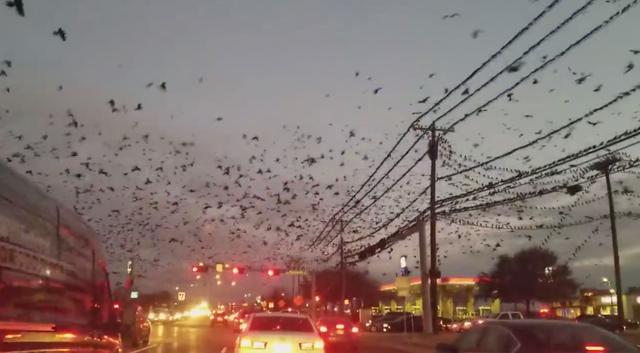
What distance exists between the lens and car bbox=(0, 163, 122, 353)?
26.9ft

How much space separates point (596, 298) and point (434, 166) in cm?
6727

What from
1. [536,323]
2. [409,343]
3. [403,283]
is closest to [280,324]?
[536,323]

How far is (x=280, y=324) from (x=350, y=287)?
9460cm

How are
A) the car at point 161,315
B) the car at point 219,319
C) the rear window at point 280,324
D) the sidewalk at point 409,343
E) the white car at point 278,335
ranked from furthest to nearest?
the car at point 161,315 < the car at point 219,319 < the sidewalk at point 409,343 < the rear window at point 280,324 < the white car at point 278,335

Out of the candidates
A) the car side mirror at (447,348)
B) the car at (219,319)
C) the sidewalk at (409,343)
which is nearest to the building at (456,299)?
the car at (219,319)

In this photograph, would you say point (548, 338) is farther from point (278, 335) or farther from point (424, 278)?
point (424, 278)

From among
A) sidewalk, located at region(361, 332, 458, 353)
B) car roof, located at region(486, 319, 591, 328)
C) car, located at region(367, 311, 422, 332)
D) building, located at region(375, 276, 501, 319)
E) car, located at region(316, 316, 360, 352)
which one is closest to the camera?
car roof, located at region(486, 319, 591, 328)

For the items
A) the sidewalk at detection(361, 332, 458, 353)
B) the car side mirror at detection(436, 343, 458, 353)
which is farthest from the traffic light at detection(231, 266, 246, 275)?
the car side mirror at detection(436, 343, 458, 353)

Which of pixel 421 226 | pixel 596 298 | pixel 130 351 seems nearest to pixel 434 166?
pixel 421 226

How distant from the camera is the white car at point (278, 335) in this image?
1424cm

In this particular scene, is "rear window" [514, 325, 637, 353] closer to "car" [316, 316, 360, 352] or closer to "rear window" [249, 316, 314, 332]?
"rear window" [249, 316, 314, 332]

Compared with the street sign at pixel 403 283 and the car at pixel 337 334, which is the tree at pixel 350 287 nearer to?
the street sign at pixel 403 283

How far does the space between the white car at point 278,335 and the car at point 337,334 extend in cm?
1391

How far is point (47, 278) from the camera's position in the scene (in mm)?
9742
